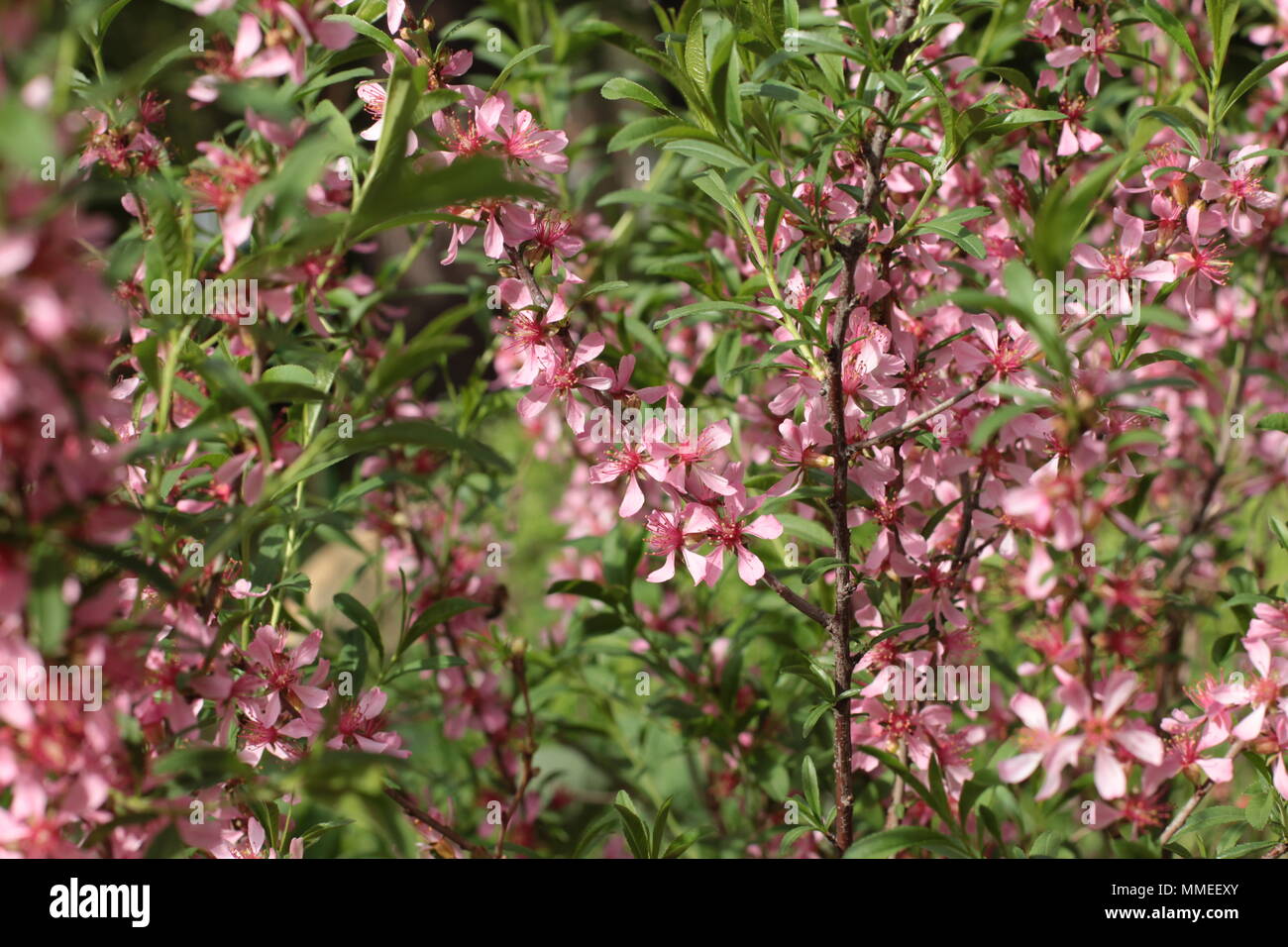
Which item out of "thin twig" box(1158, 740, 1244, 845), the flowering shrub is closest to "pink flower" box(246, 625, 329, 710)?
the flowering shrub

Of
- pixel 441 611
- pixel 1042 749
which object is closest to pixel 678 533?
pixel 441 611

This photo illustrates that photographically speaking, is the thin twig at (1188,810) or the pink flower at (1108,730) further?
the thin twig at (1188,810)

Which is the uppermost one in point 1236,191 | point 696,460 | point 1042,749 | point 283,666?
point 1236,191

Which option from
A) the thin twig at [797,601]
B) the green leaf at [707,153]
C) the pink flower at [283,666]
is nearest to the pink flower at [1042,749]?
the thin twig at [797,601]

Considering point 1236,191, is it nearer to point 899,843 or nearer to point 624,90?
point 624,90

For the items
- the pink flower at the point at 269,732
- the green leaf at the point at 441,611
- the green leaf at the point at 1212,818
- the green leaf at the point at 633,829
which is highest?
the green leaf at the point at 441,611

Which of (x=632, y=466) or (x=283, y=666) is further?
(x=632, y=466)

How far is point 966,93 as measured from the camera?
1.78m

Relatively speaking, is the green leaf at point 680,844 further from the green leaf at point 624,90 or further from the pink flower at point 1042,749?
the green leaf at point 624,90

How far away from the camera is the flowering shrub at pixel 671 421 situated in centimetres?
90

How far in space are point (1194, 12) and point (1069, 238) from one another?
1524 mm

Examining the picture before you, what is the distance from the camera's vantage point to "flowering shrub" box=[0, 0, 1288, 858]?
0.90 metres

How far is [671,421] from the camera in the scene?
1.26 m

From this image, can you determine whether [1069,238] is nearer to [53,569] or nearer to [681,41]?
[681,41]
